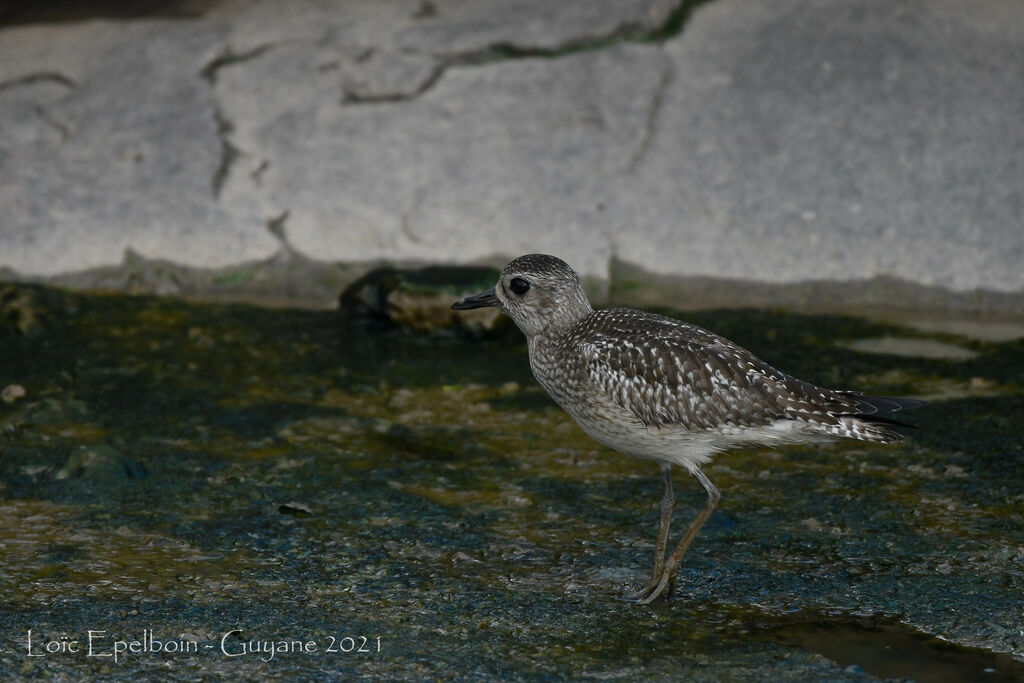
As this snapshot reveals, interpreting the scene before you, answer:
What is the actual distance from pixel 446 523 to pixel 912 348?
3.06 m

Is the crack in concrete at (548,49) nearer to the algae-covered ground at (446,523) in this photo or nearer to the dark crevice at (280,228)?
the dark crevice at (280,228)

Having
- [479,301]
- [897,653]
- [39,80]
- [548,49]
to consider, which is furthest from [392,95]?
[897,653]

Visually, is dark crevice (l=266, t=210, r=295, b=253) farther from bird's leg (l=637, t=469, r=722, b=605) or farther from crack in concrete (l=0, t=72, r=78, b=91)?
bird's leg (l=637, t=469, r=722, b=605)

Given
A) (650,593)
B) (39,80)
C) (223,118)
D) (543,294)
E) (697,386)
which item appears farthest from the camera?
(39,80)

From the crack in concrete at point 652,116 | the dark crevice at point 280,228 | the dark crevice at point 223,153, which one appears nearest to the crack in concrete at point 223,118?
the dark crevice at point 223,153

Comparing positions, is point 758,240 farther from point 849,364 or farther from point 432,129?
point 432,129

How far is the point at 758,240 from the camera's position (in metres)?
8.00

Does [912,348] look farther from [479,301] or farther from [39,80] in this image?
[39,80]

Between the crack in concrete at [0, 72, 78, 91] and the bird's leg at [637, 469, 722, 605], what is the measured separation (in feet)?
19.4

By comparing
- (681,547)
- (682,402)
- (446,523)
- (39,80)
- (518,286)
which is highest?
(39,80)

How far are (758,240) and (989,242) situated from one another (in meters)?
1.29

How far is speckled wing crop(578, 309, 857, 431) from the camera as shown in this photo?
4.79 m

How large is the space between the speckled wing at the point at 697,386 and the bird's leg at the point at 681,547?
0.23m

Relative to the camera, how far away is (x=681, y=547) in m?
4.78
